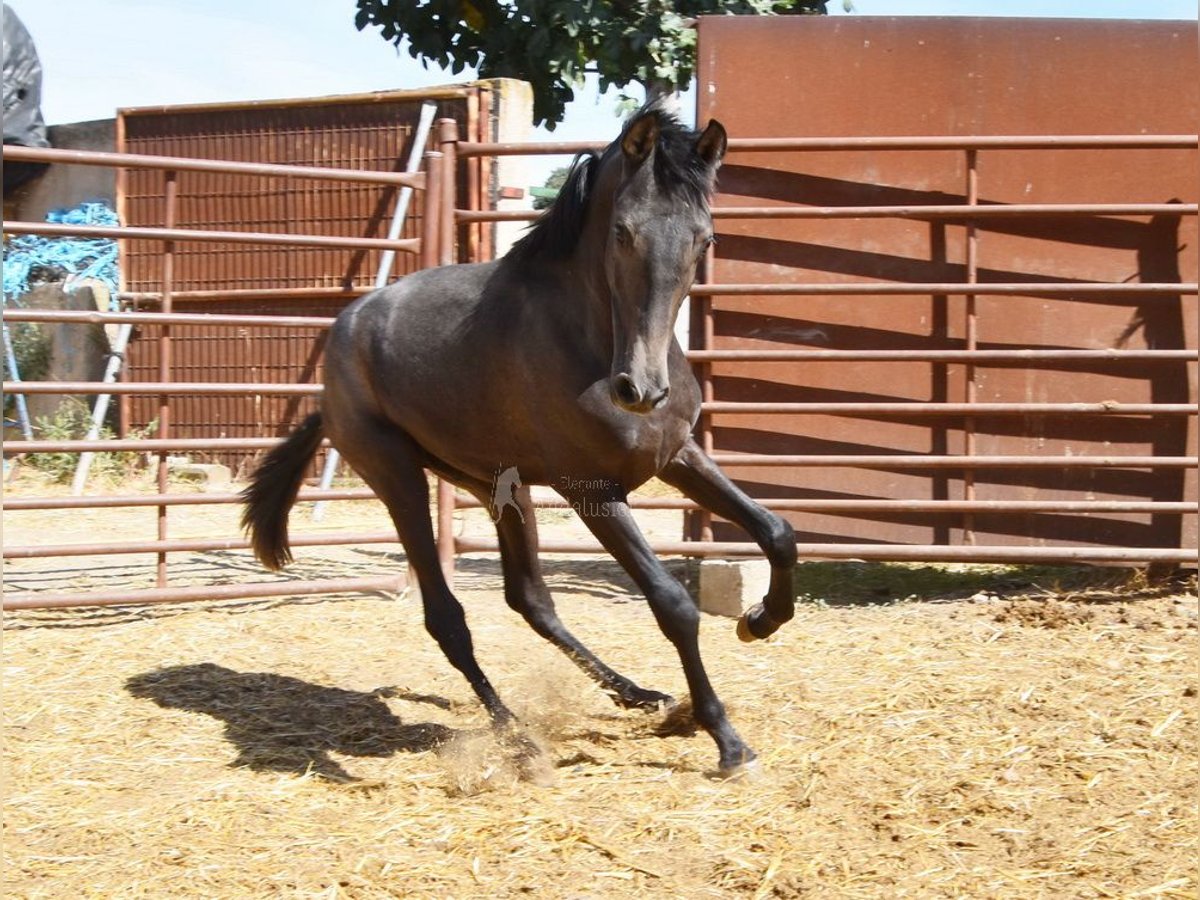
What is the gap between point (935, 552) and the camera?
5.52 metres

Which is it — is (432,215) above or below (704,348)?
above

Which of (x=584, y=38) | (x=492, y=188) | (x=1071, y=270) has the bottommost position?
(x=1071, y=270)

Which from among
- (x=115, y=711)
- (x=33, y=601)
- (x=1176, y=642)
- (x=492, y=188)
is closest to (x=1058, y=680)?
(x=1176, y=642)

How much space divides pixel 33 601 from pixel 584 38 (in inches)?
293

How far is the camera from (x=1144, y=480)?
221 inches

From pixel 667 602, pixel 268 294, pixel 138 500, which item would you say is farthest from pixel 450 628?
pixel 268 294

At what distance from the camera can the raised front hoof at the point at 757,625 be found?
379 cm

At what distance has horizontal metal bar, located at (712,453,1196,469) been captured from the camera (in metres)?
5.37

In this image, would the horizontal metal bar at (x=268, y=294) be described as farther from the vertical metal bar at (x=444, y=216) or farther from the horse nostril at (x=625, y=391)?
the horse nostril at (x=625, y=391)

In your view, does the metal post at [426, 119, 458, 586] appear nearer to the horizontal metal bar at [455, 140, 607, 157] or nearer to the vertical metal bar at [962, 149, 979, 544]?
the horizontal metal bar at [455, 140, 607, 157]

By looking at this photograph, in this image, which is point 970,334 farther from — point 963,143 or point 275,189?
point 275,189

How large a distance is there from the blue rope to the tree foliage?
3202 millimetres

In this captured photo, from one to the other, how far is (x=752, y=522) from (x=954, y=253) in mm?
2589

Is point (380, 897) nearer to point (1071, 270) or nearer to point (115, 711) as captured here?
point (115, 711)
